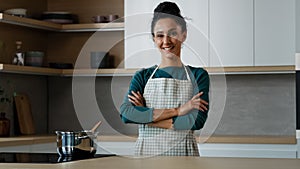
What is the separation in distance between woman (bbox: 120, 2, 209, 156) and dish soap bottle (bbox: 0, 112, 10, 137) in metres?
1.61

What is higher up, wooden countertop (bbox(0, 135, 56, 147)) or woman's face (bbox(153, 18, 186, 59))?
woman's face (bbox(153, 18, 186, 59))

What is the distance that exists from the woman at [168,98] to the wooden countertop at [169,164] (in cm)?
55

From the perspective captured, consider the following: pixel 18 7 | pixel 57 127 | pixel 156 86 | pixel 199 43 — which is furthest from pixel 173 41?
pixel 57 127

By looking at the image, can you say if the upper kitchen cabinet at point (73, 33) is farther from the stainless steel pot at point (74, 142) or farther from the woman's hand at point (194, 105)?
the stainless steel pot at point (74, 142)

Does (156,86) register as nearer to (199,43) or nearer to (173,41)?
(173,41)

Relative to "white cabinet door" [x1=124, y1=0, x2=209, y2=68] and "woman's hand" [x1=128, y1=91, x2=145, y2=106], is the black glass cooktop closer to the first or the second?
"woman's hand" [x1=128, y1=91, x2=145, y2=106]

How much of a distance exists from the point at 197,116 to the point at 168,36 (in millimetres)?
390

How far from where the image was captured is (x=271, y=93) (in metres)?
4.68

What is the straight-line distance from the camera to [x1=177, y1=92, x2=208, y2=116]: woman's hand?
9.36ft

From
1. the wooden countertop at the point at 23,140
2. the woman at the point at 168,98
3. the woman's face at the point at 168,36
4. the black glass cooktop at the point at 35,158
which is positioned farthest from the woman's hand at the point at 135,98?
the wooden countertop at the point at 23,140

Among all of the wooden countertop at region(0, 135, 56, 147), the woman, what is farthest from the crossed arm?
the wooden countertop at region(0, 135, 56, 147)

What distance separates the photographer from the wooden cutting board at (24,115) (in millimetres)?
4613

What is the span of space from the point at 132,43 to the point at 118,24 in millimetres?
232

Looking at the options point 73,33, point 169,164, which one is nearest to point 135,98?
point 169,164
